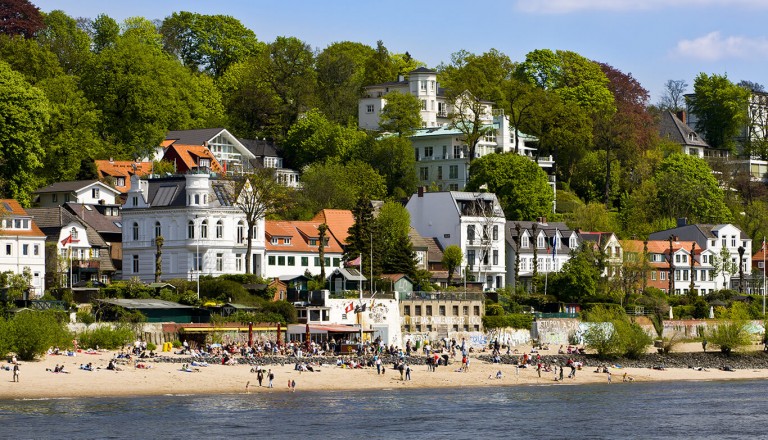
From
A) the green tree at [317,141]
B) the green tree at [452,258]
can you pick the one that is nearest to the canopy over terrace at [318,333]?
the green tree at [452,258]

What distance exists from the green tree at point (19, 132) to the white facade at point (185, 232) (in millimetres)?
10575

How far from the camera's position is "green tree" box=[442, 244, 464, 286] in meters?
122

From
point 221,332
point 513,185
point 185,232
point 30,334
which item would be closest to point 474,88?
point 513,185

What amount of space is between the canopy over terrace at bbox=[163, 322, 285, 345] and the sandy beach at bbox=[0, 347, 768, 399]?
5465 millimetres

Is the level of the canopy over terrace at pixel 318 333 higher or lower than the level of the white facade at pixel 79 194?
lower

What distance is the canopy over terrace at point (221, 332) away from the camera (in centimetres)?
9564

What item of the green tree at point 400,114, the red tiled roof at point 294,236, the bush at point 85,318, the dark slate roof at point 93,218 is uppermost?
the green tree at point 400,114

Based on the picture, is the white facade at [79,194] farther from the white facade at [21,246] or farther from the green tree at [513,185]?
the green tree at [513,185]

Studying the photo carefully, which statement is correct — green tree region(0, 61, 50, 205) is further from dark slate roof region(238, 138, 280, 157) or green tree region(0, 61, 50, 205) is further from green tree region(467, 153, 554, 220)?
green tree region(467, 153, 554, 220)

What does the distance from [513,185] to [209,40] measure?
49.5 m

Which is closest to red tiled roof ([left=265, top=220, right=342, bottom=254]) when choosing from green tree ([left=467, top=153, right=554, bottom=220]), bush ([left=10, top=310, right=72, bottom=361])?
green tree ([left=467, top=153, right=554, bottom=220])

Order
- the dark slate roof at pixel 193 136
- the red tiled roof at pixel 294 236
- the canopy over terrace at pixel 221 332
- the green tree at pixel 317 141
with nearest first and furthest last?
1. the canopy over terrace at pixel 221 332
2. the red tiled roof at pixel 294 236
3. the dark slate roof at pixel 193 136
4. the green tree at pixel 317 141

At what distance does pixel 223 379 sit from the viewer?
85438 mm

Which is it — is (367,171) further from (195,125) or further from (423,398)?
(423,398)
